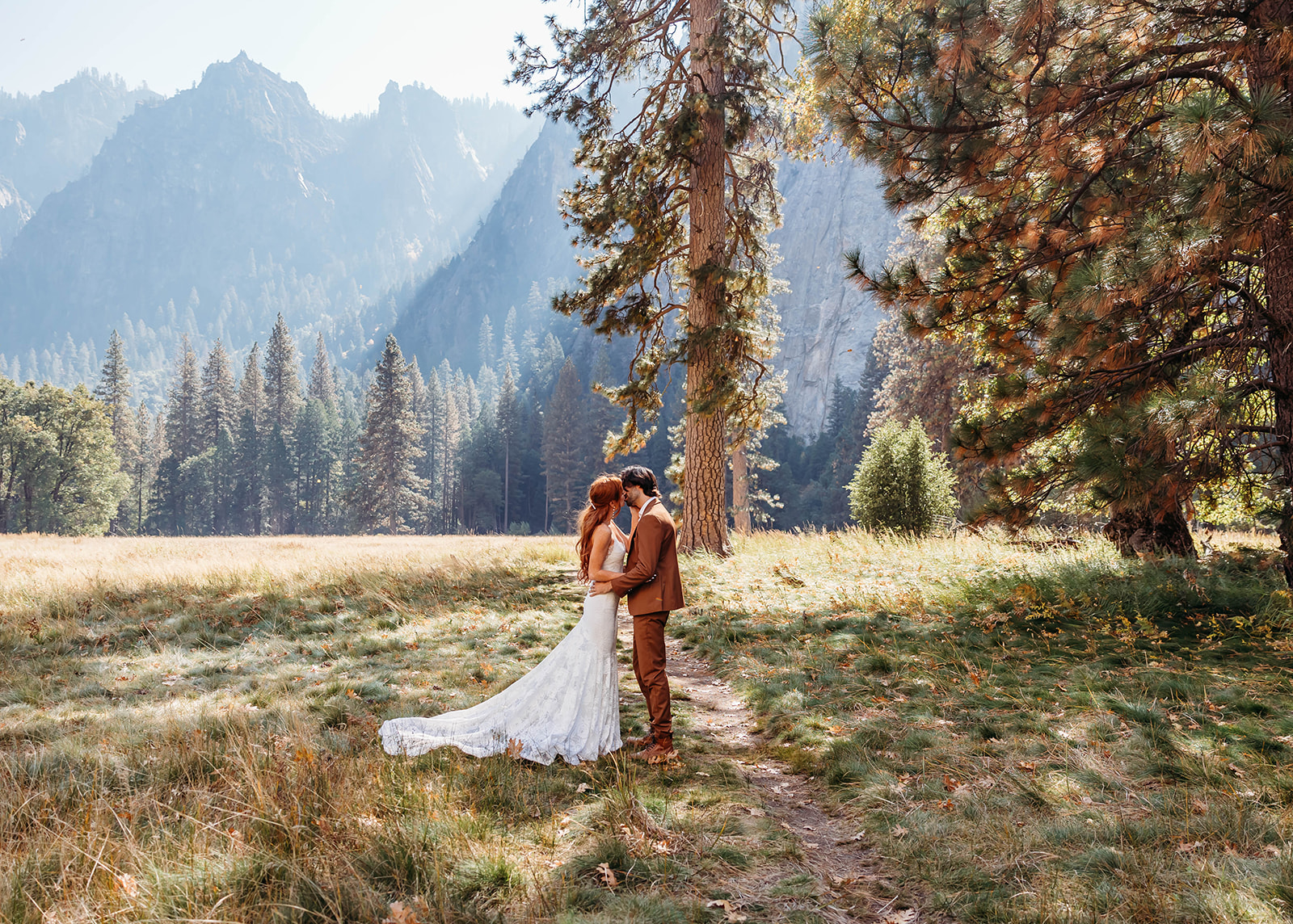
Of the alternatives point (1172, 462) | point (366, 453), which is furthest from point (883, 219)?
point (1172, 462)

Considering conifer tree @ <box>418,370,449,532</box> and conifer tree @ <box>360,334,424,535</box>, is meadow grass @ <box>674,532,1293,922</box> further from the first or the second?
conifer tree @ <box>418,370,449,532</box>

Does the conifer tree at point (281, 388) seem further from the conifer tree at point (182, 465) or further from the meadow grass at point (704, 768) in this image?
the meadow grass at point (704, 768)

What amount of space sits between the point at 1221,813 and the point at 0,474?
6584 centimetres

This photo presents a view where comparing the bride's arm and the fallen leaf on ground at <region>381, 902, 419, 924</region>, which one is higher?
the bride's arm

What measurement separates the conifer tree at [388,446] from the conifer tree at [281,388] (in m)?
17.2

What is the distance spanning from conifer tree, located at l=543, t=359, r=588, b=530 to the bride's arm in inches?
2156

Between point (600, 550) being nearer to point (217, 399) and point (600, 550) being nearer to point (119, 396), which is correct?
point (217, 399)

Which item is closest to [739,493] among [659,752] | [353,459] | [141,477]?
[659,752]

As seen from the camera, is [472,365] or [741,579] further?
[472,365]

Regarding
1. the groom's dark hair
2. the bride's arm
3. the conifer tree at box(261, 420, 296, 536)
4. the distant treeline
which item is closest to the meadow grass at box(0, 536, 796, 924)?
the bride's arm

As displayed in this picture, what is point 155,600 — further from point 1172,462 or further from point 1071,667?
point 1172,462

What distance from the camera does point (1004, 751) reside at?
4.45 meters

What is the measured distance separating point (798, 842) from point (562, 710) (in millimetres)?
1981

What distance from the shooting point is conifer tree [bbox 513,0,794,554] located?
39.9 feet
